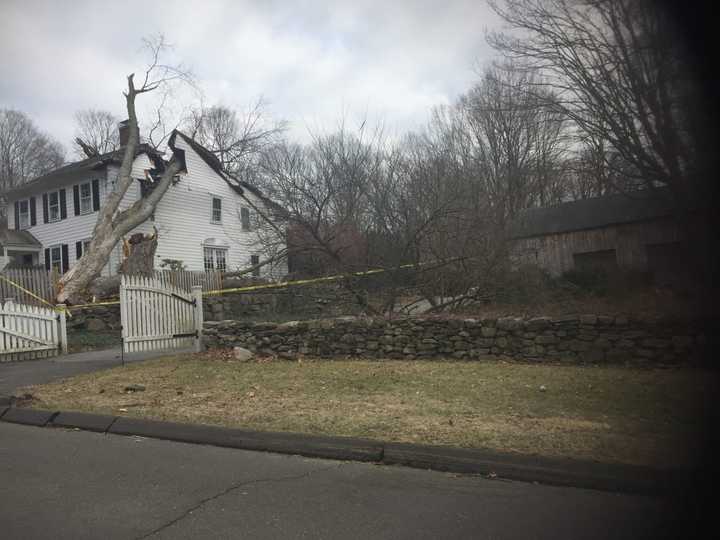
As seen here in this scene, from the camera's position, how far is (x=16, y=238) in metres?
26.5

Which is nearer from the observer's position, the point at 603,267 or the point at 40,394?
the point at 40,394

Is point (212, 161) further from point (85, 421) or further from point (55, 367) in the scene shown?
point (85, 421)

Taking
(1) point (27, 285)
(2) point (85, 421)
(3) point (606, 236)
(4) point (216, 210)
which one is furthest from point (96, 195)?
(3) point (606, 236)

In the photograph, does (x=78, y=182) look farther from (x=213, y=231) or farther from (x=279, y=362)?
(x=279, y=362)

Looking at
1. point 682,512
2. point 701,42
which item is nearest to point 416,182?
point 701,42

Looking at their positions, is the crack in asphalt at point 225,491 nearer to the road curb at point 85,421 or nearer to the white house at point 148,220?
the road curb at point 85,421

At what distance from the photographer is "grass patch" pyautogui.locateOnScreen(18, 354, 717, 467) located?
5.01m

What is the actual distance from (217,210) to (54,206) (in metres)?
8.03

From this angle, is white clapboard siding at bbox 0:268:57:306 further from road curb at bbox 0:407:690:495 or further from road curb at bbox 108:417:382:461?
road curb at bbox 108:417:382:461

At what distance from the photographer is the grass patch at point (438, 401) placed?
16.4 ft

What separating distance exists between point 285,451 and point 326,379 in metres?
3.11

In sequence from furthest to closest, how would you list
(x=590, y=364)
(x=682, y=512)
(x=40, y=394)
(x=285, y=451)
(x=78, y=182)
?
(x=78, y=182)
(x=590, y=364)
(x=40, y=394)
(x=285, y=451)
(x=682, y=512)

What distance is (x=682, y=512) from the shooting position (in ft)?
11.8

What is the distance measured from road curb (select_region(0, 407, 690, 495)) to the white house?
17.8 meters
